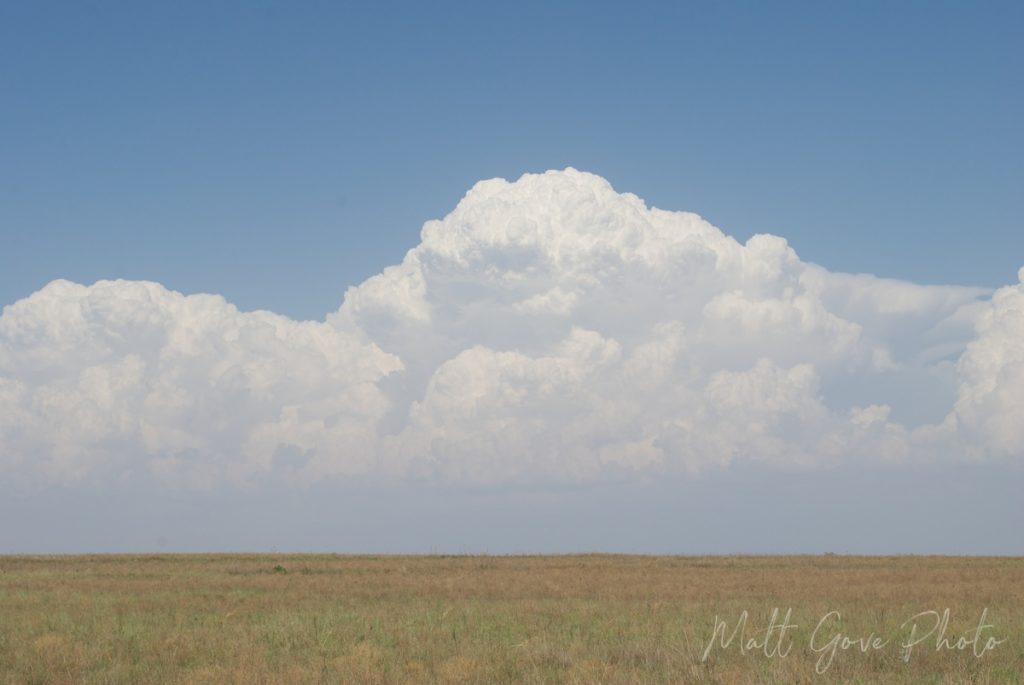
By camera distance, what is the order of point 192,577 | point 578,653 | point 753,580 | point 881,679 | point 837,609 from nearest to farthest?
point 881,679 → point 578,653 → point 837,609 → point 753,580 → point 192,577

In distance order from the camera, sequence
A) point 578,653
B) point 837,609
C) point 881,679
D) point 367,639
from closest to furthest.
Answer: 1. point 881,679
2. point 578,653
3. point 367,639
4. point 837,609

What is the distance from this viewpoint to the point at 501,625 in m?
22.5

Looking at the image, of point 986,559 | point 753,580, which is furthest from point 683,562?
point 986,559

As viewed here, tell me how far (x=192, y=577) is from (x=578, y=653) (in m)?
25.3

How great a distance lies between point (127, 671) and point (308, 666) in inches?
128

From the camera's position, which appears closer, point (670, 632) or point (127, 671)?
point (127, 671)

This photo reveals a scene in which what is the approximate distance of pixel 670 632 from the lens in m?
21.1

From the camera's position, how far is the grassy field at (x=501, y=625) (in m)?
17.0

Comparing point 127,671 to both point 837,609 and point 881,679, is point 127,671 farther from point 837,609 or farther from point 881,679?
point 837,609

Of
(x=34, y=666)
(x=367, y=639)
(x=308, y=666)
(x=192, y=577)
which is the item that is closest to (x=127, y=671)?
(x=34, y=666)

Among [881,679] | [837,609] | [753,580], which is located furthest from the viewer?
[753,580]

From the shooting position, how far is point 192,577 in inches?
1538

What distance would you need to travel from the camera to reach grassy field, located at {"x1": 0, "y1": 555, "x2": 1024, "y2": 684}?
16953mm

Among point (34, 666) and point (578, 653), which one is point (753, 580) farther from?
point (34, 666)
